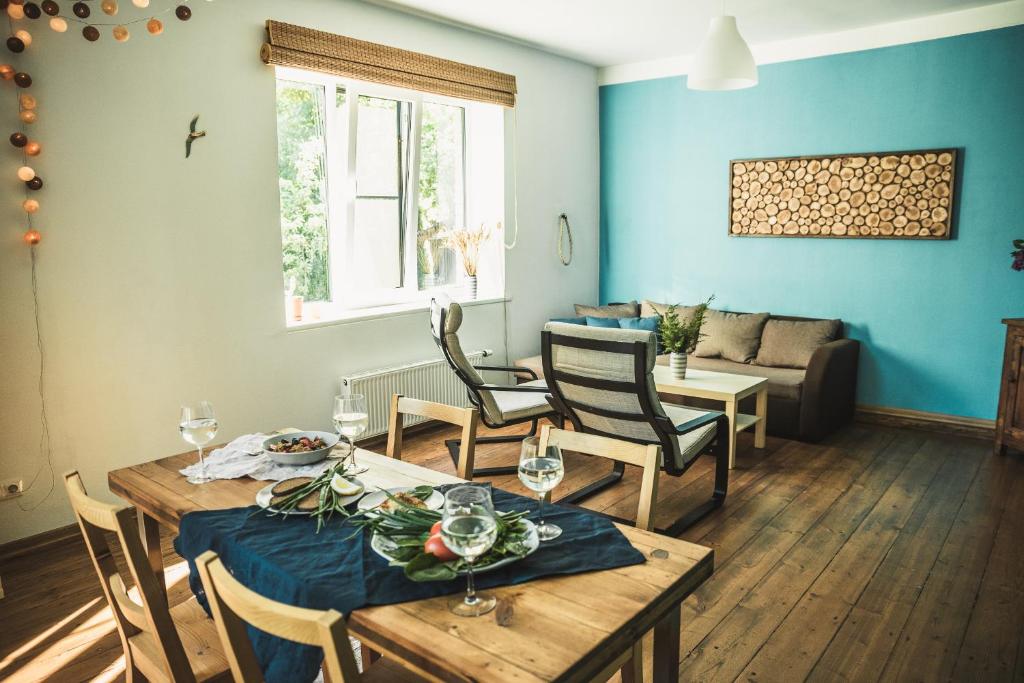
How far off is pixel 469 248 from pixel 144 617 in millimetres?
3916

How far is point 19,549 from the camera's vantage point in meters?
3.13

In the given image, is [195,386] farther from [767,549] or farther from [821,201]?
[821,201]

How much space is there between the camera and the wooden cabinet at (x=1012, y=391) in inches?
164

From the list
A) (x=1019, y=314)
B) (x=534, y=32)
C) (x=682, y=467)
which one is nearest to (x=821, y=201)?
(x=1019, y=314)

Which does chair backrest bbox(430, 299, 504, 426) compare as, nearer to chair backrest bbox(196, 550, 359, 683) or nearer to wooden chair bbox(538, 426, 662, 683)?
wooden chair bbox(538, 426, 662, 683)

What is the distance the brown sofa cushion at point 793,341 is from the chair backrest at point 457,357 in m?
2.31

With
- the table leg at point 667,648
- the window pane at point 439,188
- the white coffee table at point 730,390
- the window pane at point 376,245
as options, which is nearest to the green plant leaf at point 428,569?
the table leg at point 667,648

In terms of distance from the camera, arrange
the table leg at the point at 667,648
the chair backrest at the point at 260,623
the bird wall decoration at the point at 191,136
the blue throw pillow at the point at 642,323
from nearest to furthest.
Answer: the chair backrest at the point at 260,623 < the table leg at the point at 667,648 < the bird wall decoration at the point at 191,136 < the blue throw pillow at the point at 642,323

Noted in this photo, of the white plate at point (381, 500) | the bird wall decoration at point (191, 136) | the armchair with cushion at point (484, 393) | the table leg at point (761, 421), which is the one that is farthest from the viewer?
the table leg at point (761, 421)

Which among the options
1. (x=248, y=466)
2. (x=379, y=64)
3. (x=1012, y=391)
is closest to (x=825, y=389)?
(x=1012, y=391)

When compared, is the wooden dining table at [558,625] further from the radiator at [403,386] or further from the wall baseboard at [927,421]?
the wall baseboard at [927,421]

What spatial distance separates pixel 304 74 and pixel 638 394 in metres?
2.60

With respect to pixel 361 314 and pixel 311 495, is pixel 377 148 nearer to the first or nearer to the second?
pixel 361 314

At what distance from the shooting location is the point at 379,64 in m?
4.31
